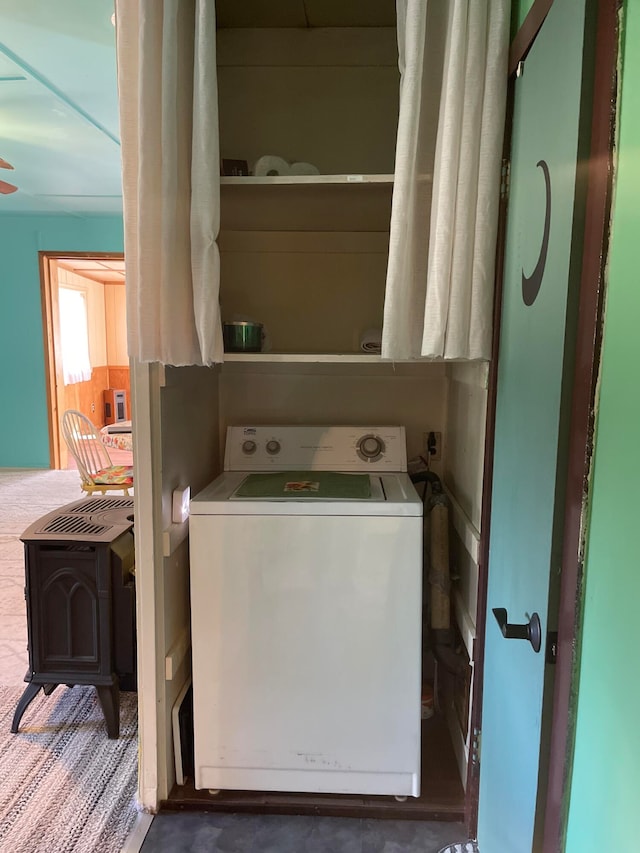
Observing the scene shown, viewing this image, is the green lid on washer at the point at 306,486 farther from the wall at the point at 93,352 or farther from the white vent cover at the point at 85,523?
the wall at the point at 93,352

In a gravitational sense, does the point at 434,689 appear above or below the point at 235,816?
above

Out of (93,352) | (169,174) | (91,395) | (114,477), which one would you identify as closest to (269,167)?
(169,174)

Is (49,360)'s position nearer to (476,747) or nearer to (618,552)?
(476,747)

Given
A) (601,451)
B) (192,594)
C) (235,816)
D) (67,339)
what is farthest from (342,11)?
(67,339)

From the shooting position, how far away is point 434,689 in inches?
79.4

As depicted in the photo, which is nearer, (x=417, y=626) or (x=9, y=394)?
(x=417, y=626)

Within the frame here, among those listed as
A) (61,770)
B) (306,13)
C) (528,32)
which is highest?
(306,13)

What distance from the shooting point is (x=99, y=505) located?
2363 mm

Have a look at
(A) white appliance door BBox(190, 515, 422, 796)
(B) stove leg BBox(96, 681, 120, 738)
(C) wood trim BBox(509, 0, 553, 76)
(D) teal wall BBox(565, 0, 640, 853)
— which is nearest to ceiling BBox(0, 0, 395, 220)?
(C) wood trim BBox(509, 0, 553, 76)

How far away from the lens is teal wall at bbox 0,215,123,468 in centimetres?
525

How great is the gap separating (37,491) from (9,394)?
119cm

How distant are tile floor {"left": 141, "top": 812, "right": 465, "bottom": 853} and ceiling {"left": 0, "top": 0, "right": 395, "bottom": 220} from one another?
95.0 inches

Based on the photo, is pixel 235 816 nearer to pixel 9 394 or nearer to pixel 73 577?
pixel 73 577

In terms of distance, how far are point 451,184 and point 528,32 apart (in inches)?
11.8
